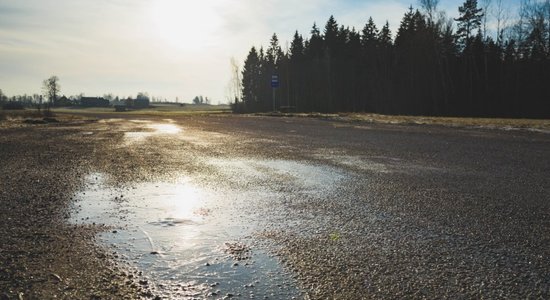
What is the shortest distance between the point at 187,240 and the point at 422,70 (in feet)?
193

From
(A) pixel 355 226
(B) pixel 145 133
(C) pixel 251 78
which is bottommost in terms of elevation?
(A) pixel 355 226

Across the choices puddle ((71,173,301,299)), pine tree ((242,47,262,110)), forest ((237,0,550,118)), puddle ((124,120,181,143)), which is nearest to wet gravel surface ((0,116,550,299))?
puddle ((71,173,301,299))

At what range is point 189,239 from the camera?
4.24 m

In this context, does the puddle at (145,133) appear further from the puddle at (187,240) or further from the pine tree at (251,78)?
the pine tree at (251,78)

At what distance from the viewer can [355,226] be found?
4.73 meters

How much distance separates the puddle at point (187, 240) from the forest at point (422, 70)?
47.9m

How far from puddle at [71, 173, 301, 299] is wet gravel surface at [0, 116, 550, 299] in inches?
8.3

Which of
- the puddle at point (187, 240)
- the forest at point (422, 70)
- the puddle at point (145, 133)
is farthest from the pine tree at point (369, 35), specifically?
the puddle at point (187, 240)

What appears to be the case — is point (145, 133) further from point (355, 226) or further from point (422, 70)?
point (422, 70)

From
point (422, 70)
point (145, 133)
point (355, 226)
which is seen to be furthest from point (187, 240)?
point (422, 70)

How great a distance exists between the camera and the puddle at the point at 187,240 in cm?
310

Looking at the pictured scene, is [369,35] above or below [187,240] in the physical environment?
above

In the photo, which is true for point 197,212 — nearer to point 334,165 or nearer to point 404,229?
point 404,229

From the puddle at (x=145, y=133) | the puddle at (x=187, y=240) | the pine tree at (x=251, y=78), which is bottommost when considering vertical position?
the puddle at (x=187, y=240)
